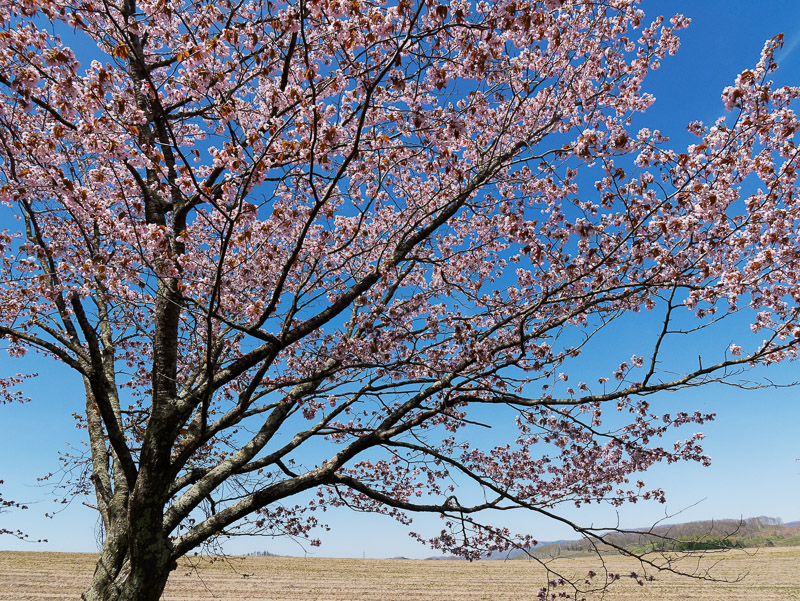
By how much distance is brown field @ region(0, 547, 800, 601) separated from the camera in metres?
21.7

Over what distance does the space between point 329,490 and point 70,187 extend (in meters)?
6.97

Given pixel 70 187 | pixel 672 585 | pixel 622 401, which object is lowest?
pixel 672 585

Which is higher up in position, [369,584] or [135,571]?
[135,571]

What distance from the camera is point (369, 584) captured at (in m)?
27.2

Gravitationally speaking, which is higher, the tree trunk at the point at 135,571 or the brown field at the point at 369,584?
the tree trunk at the point at 135,571

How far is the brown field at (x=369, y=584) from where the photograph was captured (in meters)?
21.7

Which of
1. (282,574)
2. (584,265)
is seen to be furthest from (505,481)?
(282,574)

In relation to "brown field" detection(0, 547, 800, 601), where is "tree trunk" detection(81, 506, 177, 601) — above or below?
above

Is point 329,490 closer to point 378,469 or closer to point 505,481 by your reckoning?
point 378,469

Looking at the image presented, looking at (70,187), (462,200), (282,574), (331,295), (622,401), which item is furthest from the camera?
(282,574)

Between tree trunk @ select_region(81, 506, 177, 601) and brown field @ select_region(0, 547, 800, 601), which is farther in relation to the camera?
brown field @ select_region(0, 547, 800, 601)

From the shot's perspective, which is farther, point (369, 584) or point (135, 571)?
point (369, 584)

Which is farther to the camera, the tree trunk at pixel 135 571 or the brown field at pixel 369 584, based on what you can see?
the brown field at pixel 369 584

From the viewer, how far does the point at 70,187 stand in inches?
195
